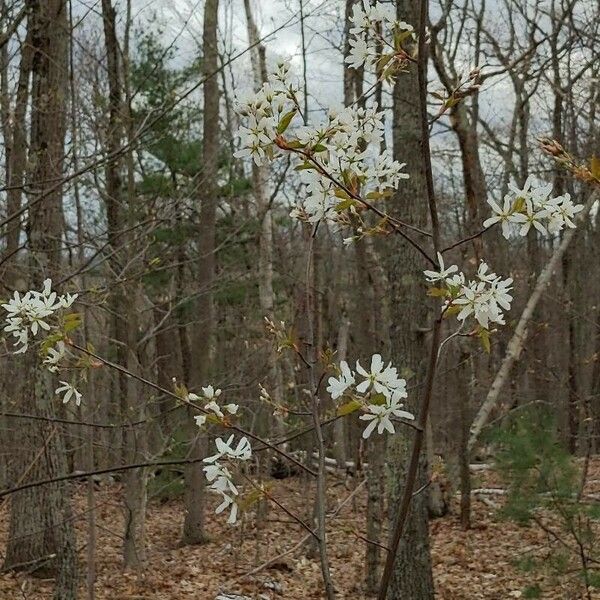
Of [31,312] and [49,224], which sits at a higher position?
[49,224]

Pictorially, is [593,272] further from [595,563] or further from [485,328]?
[485,328]

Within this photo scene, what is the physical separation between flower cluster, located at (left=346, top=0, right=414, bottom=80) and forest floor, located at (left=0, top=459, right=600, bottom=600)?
4041 millimetres

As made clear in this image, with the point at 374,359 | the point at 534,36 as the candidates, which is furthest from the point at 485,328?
the point at 534,36

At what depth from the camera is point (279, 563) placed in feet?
26.5

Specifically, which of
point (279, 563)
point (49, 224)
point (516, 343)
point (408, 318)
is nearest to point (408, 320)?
point (408, 318)

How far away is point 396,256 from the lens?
5.24 meters

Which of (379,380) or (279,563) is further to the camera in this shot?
(279,563)

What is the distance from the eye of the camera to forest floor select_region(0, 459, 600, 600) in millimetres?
6730

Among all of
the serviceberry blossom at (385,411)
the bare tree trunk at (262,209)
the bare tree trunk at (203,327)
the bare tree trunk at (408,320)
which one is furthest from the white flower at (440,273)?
the bare tree trunk at (262,209)

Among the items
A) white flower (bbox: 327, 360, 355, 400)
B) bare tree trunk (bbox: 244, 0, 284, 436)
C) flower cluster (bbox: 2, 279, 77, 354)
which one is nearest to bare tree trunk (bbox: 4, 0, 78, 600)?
flower cluster (bbox: 2, 279, 77, 354)

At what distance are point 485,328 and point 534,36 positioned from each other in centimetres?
1325

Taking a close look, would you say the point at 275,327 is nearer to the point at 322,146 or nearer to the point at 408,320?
the point at 322,146

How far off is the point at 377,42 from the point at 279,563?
7262mm

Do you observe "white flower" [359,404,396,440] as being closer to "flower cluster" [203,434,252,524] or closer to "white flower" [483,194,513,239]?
"flower cluster" [203,434,252,524]
